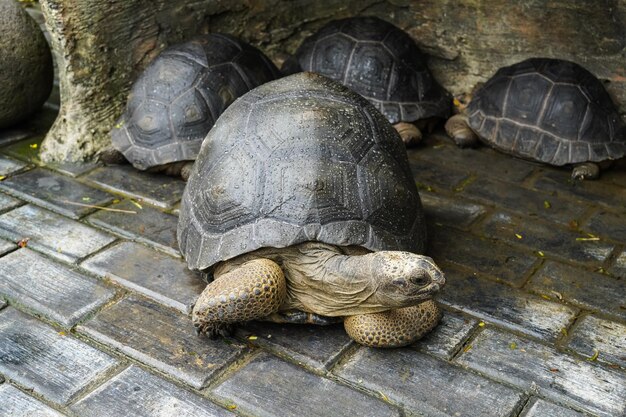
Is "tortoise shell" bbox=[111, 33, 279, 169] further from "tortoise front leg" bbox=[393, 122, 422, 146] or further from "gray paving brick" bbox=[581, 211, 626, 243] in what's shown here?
"gray paving brick" bbox=[581, 211, 626, 243]

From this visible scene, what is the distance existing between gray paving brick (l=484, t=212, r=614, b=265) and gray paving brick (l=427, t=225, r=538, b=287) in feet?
0.32

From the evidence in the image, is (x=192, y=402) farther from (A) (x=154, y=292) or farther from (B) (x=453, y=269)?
(B) (x=453, y=269)

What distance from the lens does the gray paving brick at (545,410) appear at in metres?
3.07

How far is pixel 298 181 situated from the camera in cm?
345

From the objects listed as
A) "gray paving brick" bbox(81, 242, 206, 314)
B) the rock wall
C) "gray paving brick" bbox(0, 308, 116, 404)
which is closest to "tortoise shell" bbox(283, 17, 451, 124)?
the rock wall

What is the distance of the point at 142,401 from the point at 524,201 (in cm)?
259

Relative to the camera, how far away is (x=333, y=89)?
3.87m

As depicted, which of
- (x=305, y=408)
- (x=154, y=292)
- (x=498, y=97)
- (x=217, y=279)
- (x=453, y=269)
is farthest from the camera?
(x=498, y=97)

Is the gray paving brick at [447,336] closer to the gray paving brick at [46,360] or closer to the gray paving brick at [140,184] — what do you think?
the gray paving brick at [46,360]

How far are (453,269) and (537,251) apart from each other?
0.50 meters

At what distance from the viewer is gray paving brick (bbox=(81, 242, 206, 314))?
3750 mm

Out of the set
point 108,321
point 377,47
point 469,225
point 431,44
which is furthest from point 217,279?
point 431,44

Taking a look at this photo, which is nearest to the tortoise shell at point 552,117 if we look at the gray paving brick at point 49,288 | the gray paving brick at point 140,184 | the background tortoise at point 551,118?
the background tortoise at point 551,118

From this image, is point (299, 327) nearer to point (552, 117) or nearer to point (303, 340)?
point (303, 340)
